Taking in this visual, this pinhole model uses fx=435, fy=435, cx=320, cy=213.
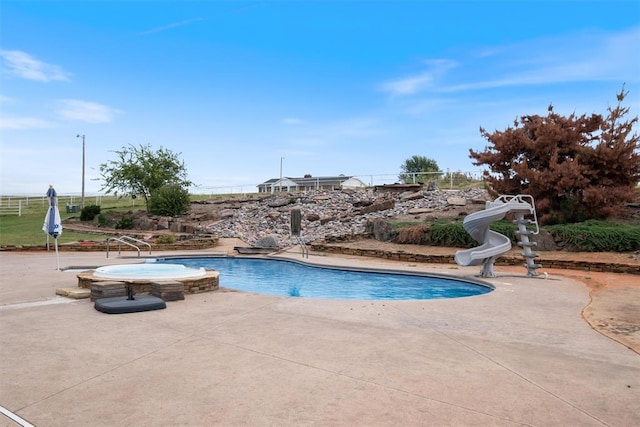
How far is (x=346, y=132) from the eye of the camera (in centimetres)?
2588

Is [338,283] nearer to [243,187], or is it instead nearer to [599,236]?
[599,236]

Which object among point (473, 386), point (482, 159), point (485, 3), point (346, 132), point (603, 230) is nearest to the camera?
point (473, 386)

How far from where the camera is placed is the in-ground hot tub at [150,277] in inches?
295

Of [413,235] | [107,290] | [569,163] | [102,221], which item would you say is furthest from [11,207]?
[569,163]

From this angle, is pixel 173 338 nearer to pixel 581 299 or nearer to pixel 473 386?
pixel 473 386

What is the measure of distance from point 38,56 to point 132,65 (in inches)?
124

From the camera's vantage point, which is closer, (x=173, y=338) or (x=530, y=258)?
(x=173, y=338)

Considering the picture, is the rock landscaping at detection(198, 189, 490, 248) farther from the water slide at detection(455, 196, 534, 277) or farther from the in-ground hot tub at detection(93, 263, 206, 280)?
the in-ground hot tub at detection(93, 263, 206, 280)


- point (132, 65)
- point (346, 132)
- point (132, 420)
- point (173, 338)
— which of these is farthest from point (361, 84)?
point (132, 420)

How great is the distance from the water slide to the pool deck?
3423 mm

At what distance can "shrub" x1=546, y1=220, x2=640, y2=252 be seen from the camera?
12477 millimetres

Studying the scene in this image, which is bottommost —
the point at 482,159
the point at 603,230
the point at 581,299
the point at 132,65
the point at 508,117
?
the point at 581,299

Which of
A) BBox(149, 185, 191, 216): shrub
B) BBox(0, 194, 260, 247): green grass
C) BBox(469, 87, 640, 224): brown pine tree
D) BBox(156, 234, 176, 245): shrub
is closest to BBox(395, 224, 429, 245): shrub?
BBox(469, 87, 640, 224): brown pine tree

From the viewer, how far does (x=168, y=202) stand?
982 inches
